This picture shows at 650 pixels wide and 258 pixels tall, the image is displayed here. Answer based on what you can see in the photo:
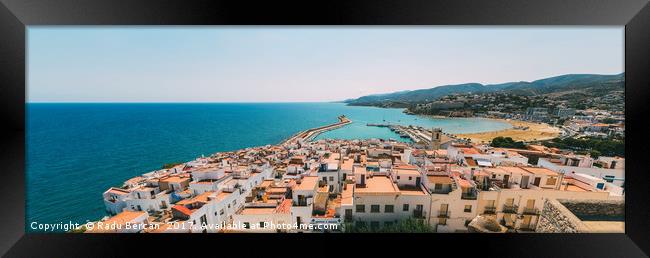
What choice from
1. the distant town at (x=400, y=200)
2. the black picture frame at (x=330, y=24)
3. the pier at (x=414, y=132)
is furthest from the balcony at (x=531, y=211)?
the pier at (x=414, y=132)

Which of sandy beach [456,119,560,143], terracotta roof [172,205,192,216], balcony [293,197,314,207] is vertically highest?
sandy beach [456,119,560,143]

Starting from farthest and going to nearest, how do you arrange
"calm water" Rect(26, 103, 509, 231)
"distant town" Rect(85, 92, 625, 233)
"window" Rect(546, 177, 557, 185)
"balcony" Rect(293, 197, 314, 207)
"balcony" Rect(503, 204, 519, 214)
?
"calm water" Rect(26, 103, 509, 231) < "balcony" Rect(293, 197, 314, 207) < "window" Rect(546, 177, 557, 185) < "balcony" Rect(503, 204, 519, 214) < "distant town" Rect(85, 92, 625, 233)

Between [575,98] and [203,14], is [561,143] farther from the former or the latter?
[203,14]

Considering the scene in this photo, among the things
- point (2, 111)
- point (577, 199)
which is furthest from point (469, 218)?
point (2, 111)

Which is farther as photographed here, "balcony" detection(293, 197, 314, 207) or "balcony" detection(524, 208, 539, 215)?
"balcony" detection(293, 197, 314, 207)

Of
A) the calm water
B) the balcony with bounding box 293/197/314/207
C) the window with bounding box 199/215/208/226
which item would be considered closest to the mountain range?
the calm water

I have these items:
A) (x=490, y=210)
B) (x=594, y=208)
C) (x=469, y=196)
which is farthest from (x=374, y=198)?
(x=594, y=208)

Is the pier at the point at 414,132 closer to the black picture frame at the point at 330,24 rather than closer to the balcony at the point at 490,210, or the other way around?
the balcony at the point at 490,210

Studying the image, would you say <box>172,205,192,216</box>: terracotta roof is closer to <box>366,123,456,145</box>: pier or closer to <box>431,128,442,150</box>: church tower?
<box>431,128,442,150</box>: church tower
